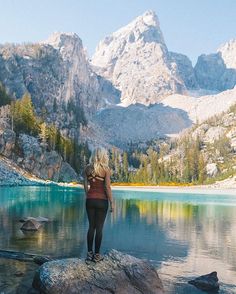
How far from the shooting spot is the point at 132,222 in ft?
134

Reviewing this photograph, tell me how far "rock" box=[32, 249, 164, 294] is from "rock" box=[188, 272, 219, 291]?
9.85 feet

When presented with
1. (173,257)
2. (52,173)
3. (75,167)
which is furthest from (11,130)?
(173,257)

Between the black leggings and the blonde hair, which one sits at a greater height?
the blonde hair

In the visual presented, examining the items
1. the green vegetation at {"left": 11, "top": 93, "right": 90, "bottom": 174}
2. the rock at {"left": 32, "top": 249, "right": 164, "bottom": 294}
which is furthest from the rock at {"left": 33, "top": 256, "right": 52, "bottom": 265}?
the green vegetation at {"left": 11, "top": 93, "right": 90, "bottom": 174}

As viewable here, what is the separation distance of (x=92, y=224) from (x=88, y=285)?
1946 mm

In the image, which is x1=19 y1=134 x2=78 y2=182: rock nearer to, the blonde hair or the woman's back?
the blonde hair

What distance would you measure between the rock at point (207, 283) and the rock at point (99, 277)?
300 cm

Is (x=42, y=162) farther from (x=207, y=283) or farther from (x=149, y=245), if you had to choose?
(x=207, y=283)

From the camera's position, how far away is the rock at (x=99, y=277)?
13.3 meters

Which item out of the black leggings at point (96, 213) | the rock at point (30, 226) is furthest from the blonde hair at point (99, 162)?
the rock at point (30, 226)

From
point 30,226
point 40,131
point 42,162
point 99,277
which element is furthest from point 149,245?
point 40,131

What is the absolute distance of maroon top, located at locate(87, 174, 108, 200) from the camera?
13.7 metres

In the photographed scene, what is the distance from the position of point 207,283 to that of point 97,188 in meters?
7.13

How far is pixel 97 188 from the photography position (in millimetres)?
13805
